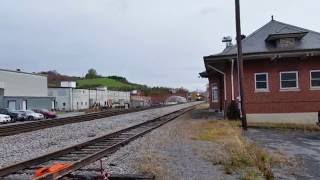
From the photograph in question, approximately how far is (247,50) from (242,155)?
20.2 meters

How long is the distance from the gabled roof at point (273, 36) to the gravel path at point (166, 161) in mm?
15670

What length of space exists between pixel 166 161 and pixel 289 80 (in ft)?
72.1

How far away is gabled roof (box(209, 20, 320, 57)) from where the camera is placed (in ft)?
105

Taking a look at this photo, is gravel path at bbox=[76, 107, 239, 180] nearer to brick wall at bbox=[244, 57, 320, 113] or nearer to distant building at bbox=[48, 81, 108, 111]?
brick wall at bbox=[244, 57, 320, 113]

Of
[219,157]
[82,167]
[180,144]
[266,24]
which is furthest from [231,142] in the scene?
[266,24]

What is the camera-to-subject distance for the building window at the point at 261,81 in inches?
1303

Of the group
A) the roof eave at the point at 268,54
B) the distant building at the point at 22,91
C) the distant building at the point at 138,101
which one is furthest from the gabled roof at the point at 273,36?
the distant building at the point at 138,101

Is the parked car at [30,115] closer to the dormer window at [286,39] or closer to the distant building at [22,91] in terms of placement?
the distant building at [22,91]

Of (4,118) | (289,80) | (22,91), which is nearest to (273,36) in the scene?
(289,80)

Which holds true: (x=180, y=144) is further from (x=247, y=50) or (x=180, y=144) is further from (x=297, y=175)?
(x=247, y=50)

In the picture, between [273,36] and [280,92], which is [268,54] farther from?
[280,92]

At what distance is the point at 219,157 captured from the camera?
1365cm

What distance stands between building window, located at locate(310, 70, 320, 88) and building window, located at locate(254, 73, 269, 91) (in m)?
2.84

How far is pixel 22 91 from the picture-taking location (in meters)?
79.9
